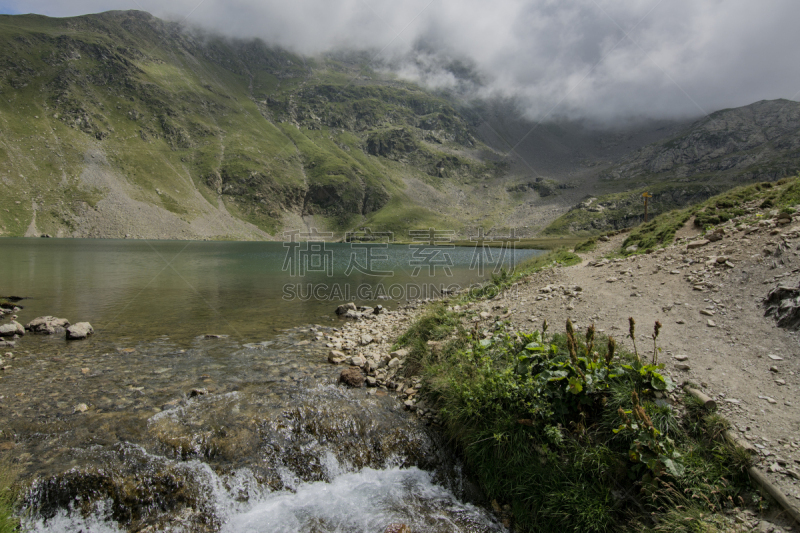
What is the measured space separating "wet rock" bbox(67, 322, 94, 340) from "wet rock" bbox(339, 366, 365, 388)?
13.1 meters

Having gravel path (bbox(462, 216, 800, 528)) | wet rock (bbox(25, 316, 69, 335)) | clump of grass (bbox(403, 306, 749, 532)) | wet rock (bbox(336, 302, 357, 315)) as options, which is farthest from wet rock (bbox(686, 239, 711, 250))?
wet rock (bbox(25, 316, 69, 335))

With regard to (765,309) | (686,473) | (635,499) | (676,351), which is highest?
(765,309)

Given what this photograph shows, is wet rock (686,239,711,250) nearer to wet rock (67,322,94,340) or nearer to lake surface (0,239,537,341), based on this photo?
lake surface (0,239,537,341)

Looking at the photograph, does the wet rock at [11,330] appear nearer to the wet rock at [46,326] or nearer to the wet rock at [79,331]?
the wet rock at [46,326]

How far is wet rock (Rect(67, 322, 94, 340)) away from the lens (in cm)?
1522

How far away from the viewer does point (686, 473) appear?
16.9 ft

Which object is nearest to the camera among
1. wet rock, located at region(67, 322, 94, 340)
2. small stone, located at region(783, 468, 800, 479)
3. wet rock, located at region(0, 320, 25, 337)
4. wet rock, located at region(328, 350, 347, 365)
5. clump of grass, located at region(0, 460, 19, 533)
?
small stone, located at region(783, 468, 800, 479)

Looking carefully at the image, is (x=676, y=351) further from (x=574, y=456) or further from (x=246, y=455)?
(x=246, y=455)

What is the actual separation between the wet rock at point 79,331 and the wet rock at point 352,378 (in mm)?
13112

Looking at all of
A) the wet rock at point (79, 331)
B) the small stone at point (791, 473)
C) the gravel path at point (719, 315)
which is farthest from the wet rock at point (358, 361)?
the wet rock at point (79, 331)

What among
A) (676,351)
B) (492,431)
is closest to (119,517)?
(492,431)

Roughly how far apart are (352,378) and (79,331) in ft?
45.6

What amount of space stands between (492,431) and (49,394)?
12.3 meters

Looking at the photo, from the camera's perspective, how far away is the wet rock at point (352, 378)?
10.9m
